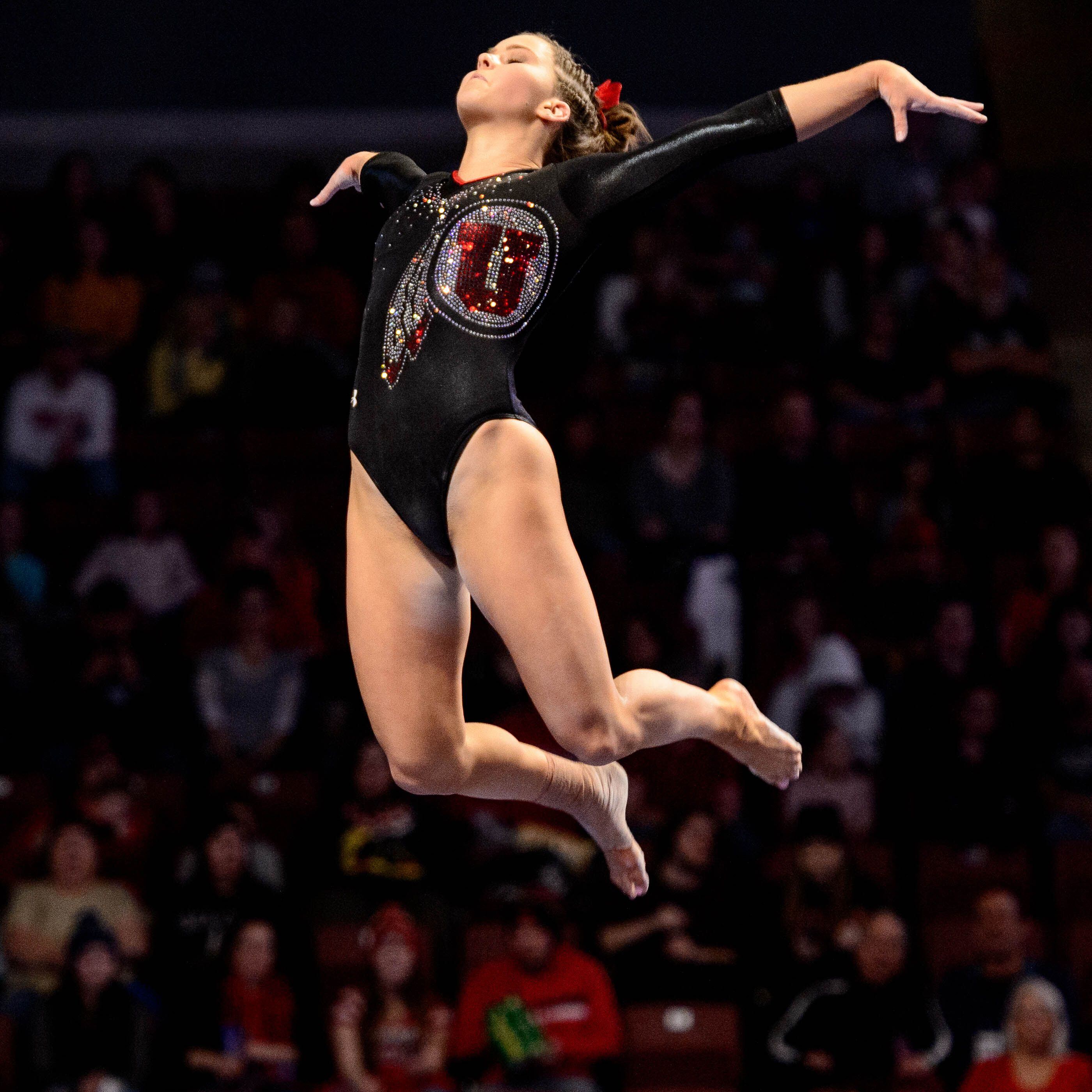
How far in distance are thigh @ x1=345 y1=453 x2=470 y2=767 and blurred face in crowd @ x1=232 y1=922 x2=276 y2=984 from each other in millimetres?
2684

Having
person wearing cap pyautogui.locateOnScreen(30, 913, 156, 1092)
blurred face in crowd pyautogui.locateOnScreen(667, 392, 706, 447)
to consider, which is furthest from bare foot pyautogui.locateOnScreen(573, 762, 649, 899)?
blurred face in crowd pyautogui.locateOnScreen(667, 392, 706, 447)

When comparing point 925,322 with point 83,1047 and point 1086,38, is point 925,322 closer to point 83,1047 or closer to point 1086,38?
point 1086,38

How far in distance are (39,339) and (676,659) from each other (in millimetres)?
3720

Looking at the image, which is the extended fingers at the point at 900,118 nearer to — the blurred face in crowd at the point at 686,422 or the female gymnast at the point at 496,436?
the female gymnast at the point at 496,436

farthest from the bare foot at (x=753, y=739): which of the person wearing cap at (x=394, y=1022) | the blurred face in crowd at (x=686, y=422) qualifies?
the blurred face in crowd at (x=686, y=422)

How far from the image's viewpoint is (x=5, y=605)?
7090 mm

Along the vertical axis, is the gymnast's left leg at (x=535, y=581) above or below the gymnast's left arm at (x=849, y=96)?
below

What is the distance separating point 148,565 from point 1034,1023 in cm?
410

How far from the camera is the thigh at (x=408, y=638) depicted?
340 cm

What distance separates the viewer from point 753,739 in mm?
3775

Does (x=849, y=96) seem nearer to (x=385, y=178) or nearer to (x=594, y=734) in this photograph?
(x=385, y=178)

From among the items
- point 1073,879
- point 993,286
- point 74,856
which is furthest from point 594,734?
point 993,286

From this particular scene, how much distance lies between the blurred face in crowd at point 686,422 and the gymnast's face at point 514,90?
3.96m

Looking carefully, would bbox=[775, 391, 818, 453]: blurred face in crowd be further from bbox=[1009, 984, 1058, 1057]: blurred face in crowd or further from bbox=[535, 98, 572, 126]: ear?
bbox=[535, 98, 572, 126]: ear
